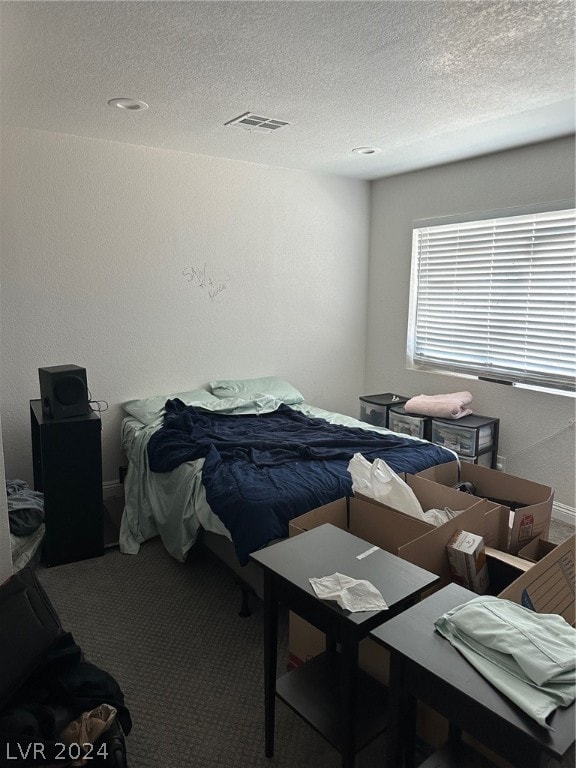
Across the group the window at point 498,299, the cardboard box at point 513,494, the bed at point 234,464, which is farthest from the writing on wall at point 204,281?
the cardboard box at point 513,494

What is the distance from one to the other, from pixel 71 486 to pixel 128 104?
2022 mm

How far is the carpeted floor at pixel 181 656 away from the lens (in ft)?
5.77

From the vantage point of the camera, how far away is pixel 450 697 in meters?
1.14

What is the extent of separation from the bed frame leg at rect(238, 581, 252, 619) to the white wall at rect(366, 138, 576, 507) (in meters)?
2.24

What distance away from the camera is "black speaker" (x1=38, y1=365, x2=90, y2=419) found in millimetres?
2859

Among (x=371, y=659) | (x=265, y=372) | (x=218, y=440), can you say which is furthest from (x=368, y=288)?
(x=371, y=659)

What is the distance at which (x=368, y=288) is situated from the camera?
4.89 meters

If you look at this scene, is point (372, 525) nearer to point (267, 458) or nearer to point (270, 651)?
point (270, 651)

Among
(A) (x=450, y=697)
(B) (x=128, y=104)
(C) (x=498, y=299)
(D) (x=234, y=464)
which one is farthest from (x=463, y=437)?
(B) (x=128, y=104)

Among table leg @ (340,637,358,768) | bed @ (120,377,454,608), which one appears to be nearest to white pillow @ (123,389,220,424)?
bed @ (120,377,454,608)

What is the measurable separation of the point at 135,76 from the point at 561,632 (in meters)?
2.63

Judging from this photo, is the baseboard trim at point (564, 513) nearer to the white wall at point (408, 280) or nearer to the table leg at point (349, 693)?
the white wall at point (408, 280)

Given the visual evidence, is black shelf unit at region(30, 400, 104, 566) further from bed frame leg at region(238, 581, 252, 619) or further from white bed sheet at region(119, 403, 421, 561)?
bed frame leg at region(238, 581, 252, 619)

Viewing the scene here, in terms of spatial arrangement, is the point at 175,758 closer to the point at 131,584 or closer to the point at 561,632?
the point at 131,584
